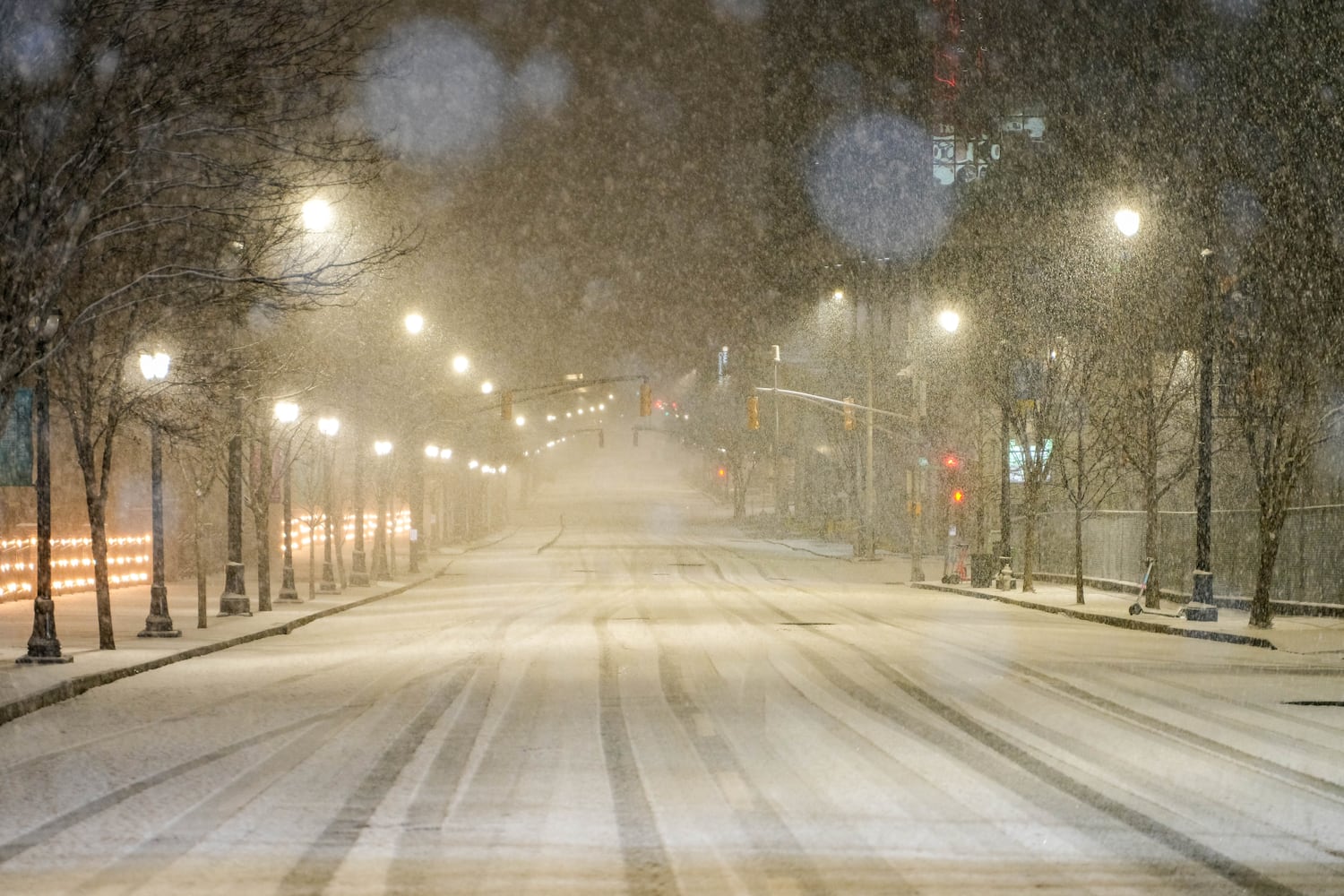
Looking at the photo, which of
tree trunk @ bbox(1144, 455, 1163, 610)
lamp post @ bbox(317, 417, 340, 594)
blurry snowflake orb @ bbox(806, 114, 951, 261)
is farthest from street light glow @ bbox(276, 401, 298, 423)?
blurry snowflake orb @ bbox(806, 114, 951, 261)

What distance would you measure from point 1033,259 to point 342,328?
75.7ft

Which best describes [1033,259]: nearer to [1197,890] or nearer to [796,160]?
[1197,890]

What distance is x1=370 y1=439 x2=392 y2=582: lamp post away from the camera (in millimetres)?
48594

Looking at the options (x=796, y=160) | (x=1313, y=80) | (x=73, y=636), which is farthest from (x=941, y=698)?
(x=796, y=160)

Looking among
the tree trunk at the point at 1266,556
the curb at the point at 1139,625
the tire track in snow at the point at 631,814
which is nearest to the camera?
the tire track in snow at the point at 631,814

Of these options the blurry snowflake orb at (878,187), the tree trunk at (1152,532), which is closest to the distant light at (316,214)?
the tree trunk at (1152,532)

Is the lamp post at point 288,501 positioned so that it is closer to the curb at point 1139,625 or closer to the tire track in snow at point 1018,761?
the tire track in snow at point 1018,761

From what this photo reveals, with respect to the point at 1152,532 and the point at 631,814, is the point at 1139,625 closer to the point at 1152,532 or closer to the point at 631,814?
the point at 1152,532

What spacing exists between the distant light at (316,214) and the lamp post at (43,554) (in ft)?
16.6

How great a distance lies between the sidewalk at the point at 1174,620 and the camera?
24.9m

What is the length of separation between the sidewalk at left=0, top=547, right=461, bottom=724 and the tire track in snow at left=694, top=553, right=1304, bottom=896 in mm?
9388

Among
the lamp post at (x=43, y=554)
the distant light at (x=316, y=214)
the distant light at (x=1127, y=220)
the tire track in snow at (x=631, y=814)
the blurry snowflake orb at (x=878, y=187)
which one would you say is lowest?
the tire track in snow at (x=631, y=814)

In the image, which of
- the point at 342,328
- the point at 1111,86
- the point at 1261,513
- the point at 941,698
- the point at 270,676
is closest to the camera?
the point at 941,698

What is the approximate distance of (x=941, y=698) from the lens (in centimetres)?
1706
